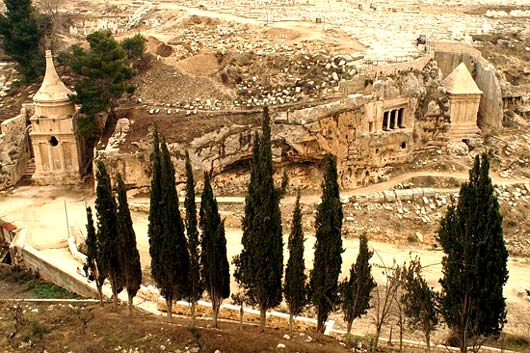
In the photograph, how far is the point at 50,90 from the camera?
122ft

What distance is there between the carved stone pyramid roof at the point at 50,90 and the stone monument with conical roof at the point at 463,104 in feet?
81.5

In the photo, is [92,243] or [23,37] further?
[23,37]

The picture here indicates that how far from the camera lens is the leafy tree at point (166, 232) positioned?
1953cm

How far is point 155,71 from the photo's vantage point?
41156 millimetres

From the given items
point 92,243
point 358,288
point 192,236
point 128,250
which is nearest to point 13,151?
point 92,243

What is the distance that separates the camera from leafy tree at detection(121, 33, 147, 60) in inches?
1644

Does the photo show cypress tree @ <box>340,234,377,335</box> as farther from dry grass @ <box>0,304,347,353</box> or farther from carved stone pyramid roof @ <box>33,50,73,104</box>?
carved stone pyramid roof @ <box>33,50,73,104</box>

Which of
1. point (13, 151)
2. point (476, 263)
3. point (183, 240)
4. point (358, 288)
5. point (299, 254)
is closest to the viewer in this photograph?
point (476, 263)

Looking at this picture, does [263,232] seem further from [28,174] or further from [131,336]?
[28,174]

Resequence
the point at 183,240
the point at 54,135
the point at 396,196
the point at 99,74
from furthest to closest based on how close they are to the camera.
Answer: the point at 54,135, the point at 99,74, the point at 396,196, the point at 183,240

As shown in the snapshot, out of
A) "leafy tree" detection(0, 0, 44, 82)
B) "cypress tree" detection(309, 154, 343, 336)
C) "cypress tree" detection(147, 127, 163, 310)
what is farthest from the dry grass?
"leafy tree" detection(0, 0, 44, 82)

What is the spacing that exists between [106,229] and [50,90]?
19406 millimetres

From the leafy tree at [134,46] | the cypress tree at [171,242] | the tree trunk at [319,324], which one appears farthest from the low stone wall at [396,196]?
the leafy tree at [134,46]

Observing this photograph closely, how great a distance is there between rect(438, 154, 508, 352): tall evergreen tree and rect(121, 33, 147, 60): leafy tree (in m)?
29.4
